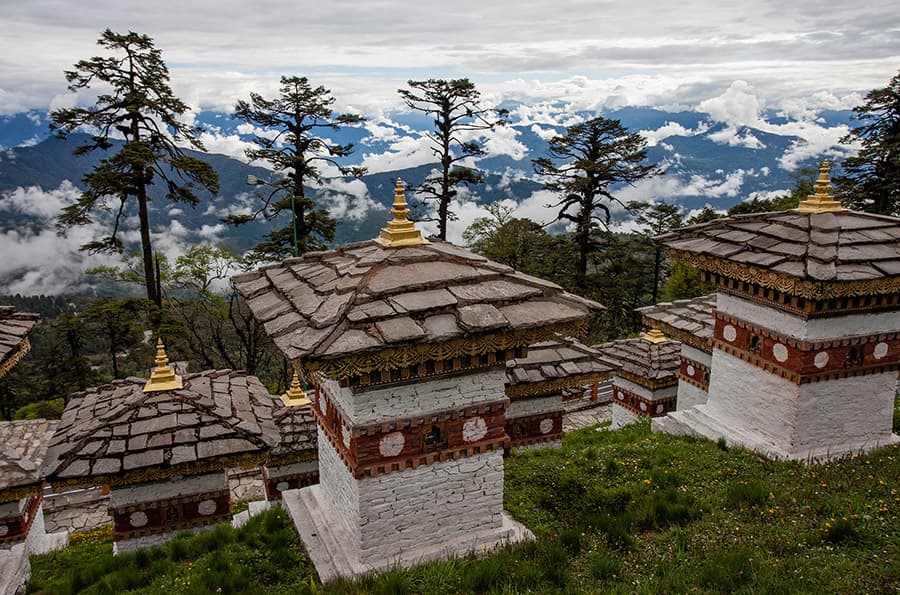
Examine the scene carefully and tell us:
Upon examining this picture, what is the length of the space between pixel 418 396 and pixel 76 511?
39.9ft

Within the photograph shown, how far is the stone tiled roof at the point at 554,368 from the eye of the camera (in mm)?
8836

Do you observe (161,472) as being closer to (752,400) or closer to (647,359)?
(752,400)

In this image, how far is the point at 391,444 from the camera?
19.5 ft

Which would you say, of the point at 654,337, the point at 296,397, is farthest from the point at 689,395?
the point at 296,397

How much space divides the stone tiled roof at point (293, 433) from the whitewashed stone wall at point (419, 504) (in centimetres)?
373

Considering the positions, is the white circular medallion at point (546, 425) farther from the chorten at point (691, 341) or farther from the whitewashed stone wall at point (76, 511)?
the whitewashed stone wall at point (76, 511)

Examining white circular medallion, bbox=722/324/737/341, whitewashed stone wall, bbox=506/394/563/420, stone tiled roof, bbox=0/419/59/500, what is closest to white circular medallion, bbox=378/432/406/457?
whitewashed stone wall, bbox=506/394/563/420

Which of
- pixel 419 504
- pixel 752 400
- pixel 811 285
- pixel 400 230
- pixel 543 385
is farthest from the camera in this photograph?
pixel 543 385

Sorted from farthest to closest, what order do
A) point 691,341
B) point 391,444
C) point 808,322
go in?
point 691,341
point 808,322
point 391,444

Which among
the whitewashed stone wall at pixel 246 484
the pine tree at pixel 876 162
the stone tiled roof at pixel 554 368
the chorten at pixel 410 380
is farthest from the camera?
the pine tree at pixel 876 162

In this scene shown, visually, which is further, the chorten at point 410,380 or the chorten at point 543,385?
the chorten at point 543,385

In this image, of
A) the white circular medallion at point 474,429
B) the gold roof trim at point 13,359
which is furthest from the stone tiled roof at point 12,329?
the white circular medallion at point 474,429

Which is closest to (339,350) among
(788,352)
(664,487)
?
(664,487)

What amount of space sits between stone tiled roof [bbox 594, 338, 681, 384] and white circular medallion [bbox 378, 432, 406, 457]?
7.60 meters
